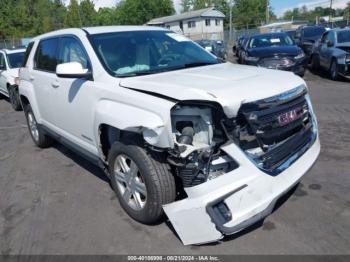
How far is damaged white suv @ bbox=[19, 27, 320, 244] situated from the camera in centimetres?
301

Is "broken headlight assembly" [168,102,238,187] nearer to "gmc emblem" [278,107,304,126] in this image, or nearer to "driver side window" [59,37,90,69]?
"gmc emblem" [278,107,304,126]

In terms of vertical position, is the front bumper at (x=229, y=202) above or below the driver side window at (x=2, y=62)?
below

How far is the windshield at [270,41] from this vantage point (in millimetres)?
13742

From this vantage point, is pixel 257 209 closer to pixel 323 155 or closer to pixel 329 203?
pixel 329 203

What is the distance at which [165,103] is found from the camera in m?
3.11

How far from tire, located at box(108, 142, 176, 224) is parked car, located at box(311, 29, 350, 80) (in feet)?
32.3

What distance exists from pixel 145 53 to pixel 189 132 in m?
1.69

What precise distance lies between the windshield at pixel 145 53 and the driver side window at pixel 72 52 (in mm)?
216

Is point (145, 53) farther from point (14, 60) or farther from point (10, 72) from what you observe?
point (14, 60)

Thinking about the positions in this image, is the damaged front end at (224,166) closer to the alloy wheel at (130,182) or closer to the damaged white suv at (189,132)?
the damaged white suv at (189,132)

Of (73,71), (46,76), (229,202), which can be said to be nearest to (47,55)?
(46,76)

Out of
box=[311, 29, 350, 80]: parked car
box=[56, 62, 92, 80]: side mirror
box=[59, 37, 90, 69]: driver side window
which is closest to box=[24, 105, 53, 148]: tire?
box=[59, 37, 90, 69]: driver side window

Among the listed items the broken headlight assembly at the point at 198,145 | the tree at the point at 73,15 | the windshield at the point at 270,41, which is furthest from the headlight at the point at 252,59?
the tree at the point at 73,15

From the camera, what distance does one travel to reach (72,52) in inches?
187
